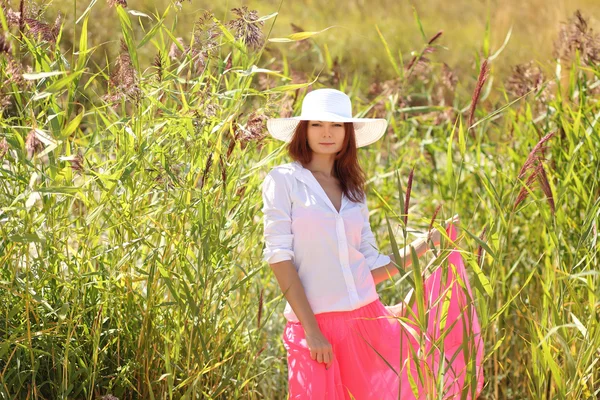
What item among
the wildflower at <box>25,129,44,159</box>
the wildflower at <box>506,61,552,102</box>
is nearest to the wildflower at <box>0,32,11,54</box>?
the wildflower at <box>25,129,44,159</box>

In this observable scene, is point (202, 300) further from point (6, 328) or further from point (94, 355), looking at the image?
point (6, 328)

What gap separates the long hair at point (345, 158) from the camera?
2016mm

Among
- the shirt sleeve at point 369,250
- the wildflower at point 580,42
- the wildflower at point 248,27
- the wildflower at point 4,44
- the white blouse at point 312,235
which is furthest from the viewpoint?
the wildflower at point 580,42

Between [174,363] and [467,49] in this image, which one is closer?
[174,363]

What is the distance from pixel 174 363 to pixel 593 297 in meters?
0.95

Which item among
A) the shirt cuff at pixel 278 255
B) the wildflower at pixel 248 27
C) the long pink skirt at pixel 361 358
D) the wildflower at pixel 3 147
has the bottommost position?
the long pink skirt at pixel 361 358

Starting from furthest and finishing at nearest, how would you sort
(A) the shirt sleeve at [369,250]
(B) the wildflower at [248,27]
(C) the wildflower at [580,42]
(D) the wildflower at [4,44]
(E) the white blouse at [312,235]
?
(C) the wildflower at [580,42] < (A) the shirt sleeve at [369,250] < (E) the white blouse at [312,235] < (B) the wildflower at [248,27] < (D) the wildflower at [4,44]

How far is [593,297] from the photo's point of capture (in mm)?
1941

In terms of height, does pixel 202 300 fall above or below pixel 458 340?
above

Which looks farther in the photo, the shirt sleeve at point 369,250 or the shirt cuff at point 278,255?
the shirt sleeve at point 369,250

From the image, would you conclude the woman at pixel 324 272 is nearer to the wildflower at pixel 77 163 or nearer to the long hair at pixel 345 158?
the long hair at pixel 345 158

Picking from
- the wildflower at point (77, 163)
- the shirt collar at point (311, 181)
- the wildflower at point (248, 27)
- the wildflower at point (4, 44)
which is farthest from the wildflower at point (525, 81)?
the wildflower at point (4, 44)

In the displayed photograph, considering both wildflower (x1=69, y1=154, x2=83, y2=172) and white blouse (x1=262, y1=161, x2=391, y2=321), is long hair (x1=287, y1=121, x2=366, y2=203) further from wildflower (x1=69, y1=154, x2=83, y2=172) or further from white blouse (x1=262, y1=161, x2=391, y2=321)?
wildflower (x1=69, y1=154, x2=83, y2=172)

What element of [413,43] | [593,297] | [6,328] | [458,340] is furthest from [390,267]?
[413,43]
